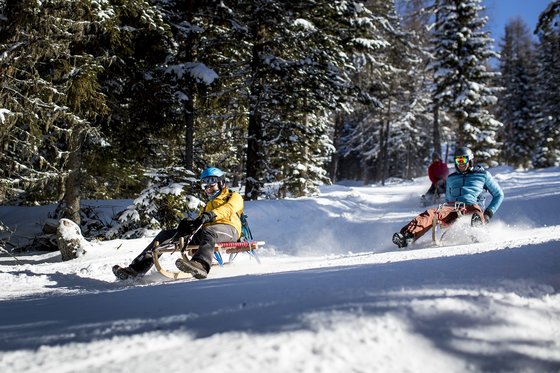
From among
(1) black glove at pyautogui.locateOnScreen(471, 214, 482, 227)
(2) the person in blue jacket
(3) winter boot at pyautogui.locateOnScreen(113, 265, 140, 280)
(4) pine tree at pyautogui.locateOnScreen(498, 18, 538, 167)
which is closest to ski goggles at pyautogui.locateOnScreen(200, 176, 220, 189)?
(3) winter boot at pyautogui.locateOnScreen(113, 265, 140, 280)

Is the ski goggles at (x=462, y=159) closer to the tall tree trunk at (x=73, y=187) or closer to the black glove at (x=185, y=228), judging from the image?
the black glove at (x=185, y=228)

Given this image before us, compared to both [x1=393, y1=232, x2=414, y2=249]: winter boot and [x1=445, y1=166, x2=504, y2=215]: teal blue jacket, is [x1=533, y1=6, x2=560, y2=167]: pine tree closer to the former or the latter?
[x1=445, y1=166, x2=504, y2=215]: teal blue jacket

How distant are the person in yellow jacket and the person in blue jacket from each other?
10.2ft

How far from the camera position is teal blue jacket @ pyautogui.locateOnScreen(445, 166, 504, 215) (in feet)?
25.5

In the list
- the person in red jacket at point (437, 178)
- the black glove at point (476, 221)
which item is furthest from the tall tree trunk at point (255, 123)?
the black glove at point (476, 221)

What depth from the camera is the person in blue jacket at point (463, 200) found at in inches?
283

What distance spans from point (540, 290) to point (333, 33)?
1271 cm

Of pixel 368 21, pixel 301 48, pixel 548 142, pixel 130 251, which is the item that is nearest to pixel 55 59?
pixel 130 251

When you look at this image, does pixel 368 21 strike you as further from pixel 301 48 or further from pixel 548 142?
pixel 548 142

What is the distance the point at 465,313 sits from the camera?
2.39m

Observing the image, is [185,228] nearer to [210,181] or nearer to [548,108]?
[210,181]

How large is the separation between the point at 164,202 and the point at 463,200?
6.71 meters

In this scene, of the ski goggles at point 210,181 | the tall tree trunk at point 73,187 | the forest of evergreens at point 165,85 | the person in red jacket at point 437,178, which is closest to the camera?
the ski goggles at point 210,181

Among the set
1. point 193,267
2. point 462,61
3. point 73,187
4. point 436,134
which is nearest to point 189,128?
point 73,187
